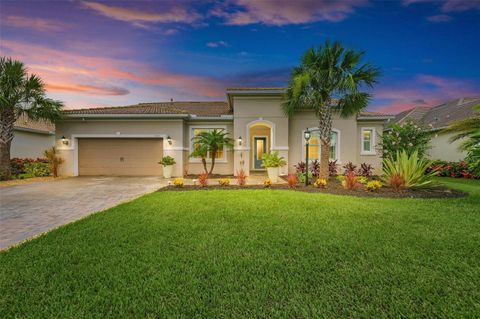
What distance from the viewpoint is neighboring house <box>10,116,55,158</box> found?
1847 cm

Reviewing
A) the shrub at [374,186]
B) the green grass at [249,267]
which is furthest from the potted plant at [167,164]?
the shrub at [374,186]

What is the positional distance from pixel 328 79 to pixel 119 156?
41.1 feet

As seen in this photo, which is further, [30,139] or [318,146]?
[30,139]

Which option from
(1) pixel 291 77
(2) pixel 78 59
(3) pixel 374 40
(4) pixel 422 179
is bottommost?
(4) pixel 422 179

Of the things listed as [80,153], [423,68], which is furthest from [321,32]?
[80,153]

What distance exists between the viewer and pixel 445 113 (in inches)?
785

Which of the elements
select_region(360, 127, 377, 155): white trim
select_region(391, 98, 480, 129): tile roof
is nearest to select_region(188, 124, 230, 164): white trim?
select_region(360, 127, 377, 155): white trim

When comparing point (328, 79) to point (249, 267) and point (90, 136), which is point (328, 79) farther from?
point (90, 136)

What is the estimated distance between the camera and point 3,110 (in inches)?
452

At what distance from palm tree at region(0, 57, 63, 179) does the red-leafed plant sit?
55.2ft

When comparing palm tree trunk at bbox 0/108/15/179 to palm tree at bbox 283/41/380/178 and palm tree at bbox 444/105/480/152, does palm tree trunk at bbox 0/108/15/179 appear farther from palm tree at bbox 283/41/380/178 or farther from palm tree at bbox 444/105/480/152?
palm tree at bbox 444/105/480/152

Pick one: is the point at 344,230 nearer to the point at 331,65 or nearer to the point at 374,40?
the point at 331,65

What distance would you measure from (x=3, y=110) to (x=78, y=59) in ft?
15.2

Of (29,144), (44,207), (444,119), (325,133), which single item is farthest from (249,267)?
(29,144)
